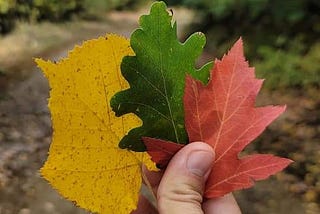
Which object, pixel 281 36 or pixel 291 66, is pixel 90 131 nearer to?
pixel 291 66

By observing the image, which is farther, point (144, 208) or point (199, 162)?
point (144, 208)

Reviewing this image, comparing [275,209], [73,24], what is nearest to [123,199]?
[275,209]

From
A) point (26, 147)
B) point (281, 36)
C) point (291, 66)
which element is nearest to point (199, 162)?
point (26, 147)

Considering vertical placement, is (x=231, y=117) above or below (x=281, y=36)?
above

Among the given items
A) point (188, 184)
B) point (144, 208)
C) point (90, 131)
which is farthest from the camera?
point (144, 208)

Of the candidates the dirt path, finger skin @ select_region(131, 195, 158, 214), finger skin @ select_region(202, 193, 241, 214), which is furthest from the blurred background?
finger skin @ select_region(202, 193, 241, 214)

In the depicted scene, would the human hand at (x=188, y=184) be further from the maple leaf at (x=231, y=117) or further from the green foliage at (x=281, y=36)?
the green foliage at (x=281, y=36)

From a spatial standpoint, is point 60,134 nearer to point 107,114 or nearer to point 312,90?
point 107,114

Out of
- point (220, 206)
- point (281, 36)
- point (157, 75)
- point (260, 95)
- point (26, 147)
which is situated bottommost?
point (26, 147)

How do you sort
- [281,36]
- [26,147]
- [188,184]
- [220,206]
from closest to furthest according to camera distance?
[188,184]
[220,206]
[26,147]
[281,36]

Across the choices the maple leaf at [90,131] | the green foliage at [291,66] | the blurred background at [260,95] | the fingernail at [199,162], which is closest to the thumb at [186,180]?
the fingernail at [199,162]
